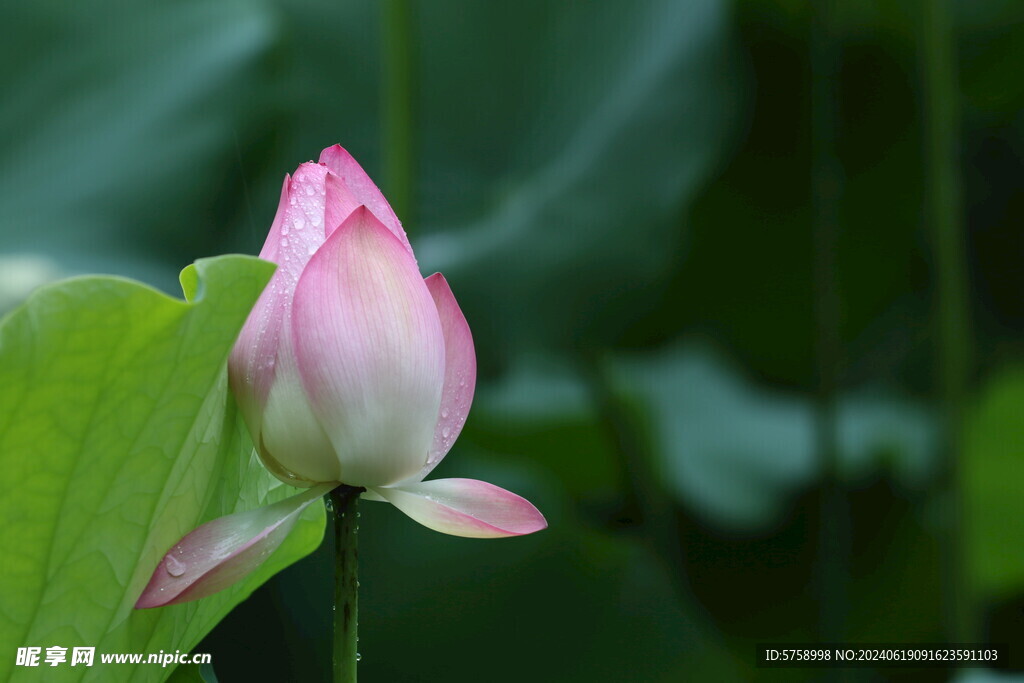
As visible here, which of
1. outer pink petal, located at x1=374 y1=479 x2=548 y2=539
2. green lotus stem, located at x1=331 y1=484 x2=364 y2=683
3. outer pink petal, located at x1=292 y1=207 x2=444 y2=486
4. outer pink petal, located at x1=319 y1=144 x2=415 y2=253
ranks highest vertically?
outer pink petal, located at x1=319 y1=144 x2=415 y2=253

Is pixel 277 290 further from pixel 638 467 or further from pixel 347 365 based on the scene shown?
pixel 638 467

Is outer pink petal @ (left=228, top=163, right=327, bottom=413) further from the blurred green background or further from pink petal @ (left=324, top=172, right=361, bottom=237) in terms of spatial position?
the blurred green background

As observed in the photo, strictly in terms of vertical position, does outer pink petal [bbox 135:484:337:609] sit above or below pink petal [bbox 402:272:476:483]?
below

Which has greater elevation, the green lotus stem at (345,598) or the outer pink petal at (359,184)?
the outer pink petal at (359,184)

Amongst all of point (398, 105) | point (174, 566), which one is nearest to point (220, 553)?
point (174, 566)

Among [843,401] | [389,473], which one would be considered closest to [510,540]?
[843,401]

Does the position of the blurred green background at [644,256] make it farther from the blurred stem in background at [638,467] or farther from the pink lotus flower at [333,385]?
the pink lotus flower at [333,385]

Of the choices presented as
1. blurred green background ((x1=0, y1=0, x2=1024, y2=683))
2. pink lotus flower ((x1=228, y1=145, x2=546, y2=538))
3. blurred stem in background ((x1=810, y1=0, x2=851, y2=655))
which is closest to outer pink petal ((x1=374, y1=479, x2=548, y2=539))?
pink lotus flower ((x1=228, y1=145, x2=546, y2=538))

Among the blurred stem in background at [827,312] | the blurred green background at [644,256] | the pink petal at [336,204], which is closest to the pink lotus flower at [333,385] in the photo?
the pink petal at [336,204]
